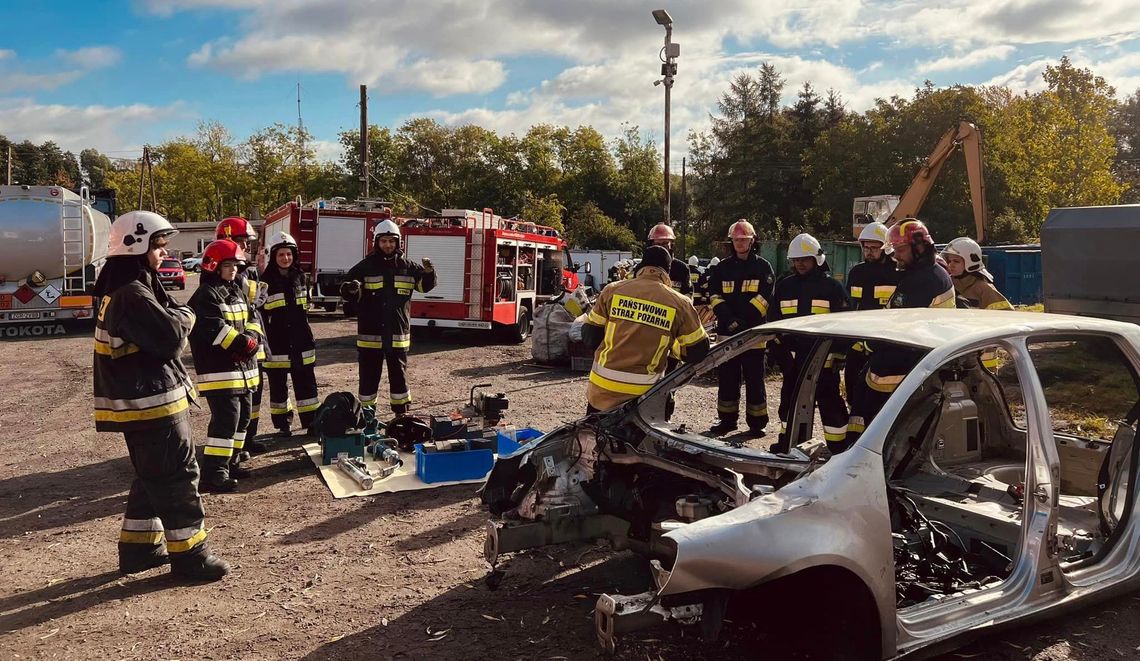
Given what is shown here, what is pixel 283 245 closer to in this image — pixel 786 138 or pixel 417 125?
pixel 786 138

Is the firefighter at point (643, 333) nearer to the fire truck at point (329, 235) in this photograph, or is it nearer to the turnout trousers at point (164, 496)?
the turnout trousers at point (164, 496)

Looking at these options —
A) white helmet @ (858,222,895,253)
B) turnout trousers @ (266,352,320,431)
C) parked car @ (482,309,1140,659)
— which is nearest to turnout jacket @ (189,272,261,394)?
turnout trousers @ (266,352,320,431)

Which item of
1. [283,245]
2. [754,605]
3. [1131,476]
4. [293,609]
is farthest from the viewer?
[283,245]

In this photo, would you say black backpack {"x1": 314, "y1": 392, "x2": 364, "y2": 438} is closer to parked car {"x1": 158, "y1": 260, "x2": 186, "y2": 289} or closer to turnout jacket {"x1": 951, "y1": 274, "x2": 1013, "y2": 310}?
turnout jacket {"x1": 951, "y1": 274, "x2": 1013, "y2": 310}

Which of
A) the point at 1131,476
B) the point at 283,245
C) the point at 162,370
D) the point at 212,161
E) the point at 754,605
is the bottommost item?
the point at 754,605

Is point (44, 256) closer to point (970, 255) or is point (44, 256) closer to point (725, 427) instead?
point (725, 427)

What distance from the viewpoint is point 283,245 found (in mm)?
6805

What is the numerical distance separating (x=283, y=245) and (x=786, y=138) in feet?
134

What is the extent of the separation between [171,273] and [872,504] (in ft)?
79.6

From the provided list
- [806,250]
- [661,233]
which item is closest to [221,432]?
[661,233]

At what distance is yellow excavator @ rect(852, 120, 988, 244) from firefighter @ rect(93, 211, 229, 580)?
45.9 ft

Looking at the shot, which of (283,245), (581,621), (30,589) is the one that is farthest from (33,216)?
(581,621)

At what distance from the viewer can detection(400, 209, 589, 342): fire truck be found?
13.3 meters

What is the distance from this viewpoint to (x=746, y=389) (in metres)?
7.20
